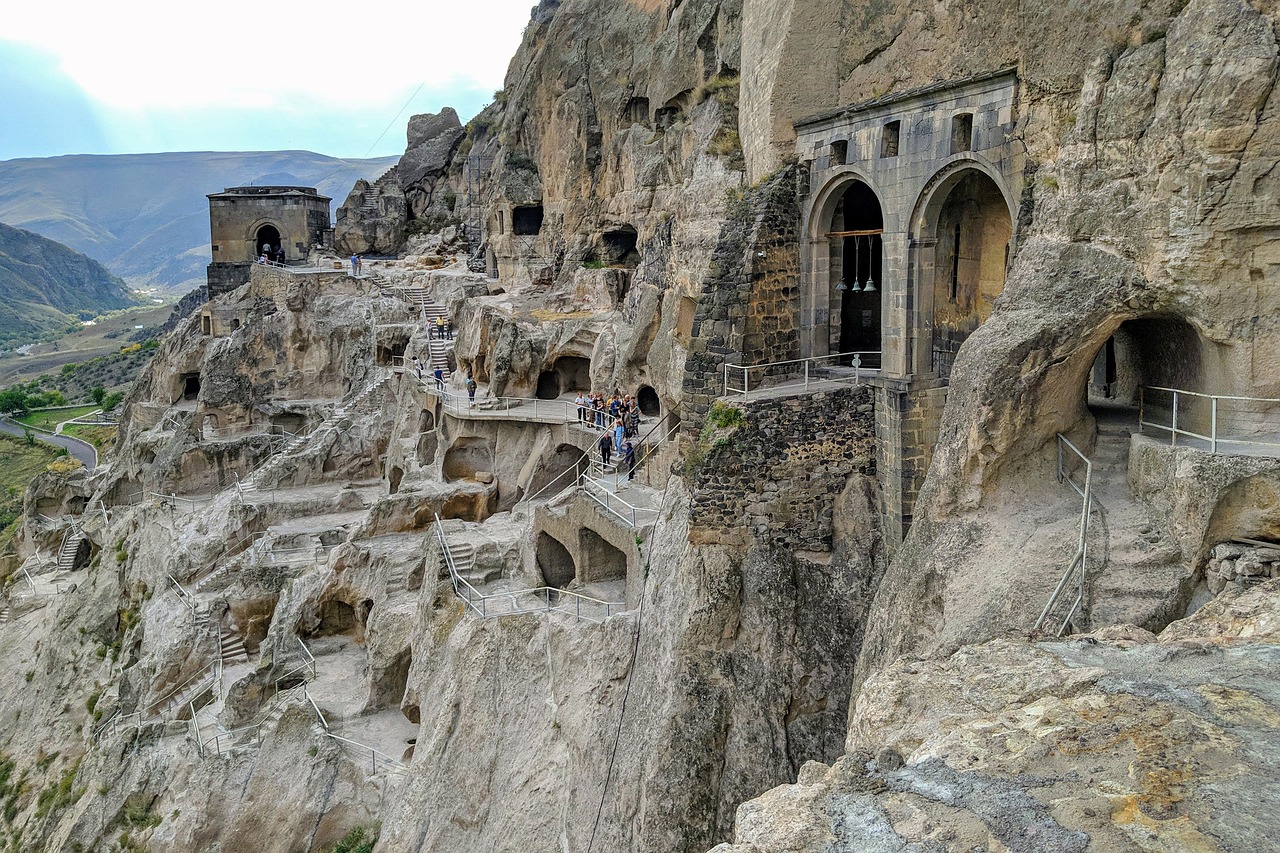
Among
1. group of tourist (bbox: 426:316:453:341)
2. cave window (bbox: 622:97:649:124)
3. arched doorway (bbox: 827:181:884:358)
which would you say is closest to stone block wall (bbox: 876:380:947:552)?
arched doorway (bbox: 827:181:884:358)

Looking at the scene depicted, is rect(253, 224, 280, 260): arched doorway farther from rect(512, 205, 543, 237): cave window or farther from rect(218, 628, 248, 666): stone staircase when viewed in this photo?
rect(218, 628, 248, 666): stone staircase

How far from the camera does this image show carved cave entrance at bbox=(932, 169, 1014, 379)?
13.4 metres

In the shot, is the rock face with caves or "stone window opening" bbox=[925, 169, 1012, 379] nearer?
the rock face with caves

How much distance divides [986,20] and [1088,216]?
13.4ft

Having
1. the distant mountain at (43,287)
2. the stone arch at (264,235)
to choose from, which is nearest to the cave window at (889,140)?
the stone arch at (264,235)

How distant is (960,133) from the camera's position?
12.5 metres

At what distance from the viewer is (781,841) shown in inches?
225

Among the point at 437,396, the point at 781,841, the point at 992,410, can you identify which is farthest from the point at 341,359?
the point at 781,841

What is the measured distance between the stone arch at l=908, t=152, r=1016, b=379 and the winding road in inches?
2206

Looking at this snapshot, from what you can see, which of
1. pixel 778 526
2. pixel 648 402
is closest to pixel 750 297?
pixel 778 526

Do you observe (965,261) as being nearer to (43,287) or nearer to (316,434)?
(316,434)

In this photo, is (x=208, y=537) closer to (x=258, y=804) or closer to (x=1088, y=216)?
(x=258, y=804)

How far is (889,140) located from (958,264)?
2.00m

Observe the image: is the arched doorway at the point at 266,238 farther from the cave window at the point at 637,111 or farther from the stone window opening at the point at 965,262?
the stone window opening at the point at 965,262
